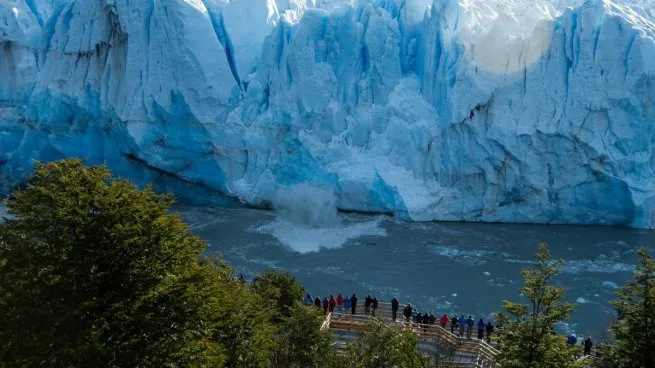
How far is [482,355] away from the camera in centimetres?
917

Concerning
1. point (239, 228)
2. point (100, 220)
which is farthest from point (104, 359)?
point (239, 228)

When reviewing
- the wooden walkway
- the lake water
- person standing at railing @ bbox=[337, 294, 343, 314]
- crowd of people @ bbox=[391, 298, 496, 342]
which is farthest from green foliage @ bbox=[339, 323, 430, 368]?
the lake water

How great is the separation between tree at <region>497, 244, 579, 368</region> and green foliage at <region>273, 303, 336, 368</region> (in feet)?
6.48

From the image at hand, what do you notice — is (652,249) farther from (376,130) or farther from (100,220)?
(100,220)

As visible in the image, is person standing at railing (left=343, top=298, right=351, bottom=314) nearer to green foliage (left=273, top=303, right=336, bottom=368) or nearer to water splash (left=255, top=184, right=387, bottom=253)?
green foliage (left=273, top=303, right=336, bottom=368)

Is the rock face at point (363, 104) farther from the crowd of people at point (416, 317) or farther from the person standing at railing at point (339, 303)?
the crowd of people at point (416, 317)

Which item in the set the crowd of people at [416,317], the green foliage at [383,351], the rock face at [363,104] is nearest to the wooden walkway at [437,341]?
the crowd of people at [416,317]

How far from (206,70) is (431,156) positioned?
27.5ft

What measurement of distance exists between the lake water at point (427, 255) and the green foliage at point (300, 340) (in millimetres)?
6909

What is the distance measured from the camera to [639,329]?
5496 mm

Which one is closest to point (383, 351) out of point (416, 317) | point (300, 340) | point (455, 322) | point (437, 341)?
point (300, 340)

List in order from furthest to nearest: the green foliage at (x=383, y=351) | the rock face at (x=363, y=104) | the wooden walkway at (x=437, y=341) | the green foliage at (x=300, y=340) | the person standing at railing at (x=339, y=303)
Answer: the rock face at (x=363, y=104), the person standing at railing at (x=339, y=303), the wooden walkway at (x=437, y=341), the green foliage at (x=300, y=340), the green foliage at (x=383, y=351)

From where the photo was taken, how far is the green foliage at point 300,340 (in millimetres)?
6590

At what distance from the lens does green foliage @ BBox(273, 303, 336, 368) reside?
6590mm
